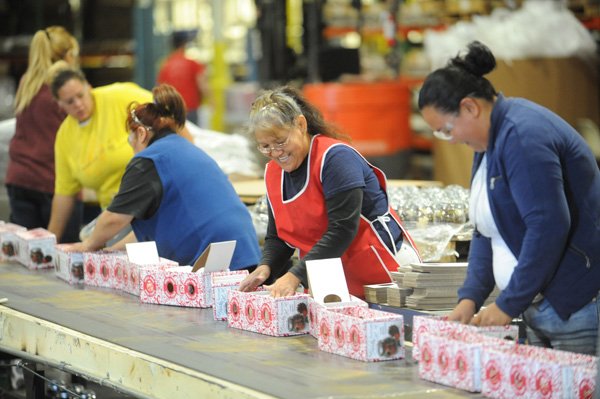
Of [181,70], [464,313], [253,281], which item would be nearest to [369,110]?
[181,70]

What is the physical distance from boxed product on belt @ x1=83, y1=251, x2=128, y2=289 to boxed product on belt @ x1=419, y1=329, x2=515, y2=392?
6.50 feet

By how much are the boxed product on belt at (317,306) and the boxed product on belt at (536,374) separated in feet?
2.44

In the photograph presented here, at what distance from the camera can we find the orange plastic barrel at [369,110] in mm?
11391

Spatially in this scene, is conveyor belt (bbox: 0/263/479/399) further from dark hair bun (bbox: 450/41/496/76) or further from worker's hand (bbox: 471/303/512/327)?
dark hair bun (bbox: 450/41/496/76)

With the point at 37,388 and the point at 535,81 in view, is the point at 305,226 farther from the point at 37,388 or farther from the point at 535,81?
the point at 535,81

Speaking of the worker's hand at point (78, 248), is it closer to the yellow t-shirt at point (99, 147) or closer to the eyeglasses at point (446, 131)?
the yellow t-shirt at point (99, 147)

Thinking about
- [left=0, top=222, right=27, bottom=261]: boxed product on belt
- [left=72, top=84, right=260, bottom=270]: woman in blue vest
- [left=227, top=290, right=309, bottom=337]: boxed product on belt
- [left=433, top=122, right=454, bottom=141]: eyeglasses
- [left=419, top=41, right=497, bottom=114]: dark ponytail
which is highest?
[left=419, top=41, right=497, bottom=114]: dark ponytail

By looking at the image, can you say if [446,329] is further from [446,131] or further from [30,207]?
[30,207]

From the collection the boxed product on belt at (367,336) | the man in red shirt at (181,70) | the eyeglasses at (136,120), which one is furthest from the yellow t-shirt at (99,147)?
the man in red shirt at (181,70)

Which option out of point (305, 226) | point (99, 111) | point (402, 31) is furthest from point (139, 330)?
point (402, 31)

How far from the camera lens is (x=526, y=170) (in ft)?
9.38

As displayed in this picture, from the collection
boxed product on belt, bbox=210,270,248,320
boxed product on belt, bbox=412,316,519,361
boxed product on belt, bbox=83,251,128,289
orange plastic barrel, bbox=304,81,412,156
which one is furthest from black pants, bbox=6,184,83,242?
orange plastic barrel, bbox=304,81,412,156

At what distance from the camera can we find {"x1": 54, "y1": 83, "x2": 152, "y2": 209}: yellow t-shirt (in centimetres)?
571

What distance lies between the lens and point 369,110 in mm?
11461
